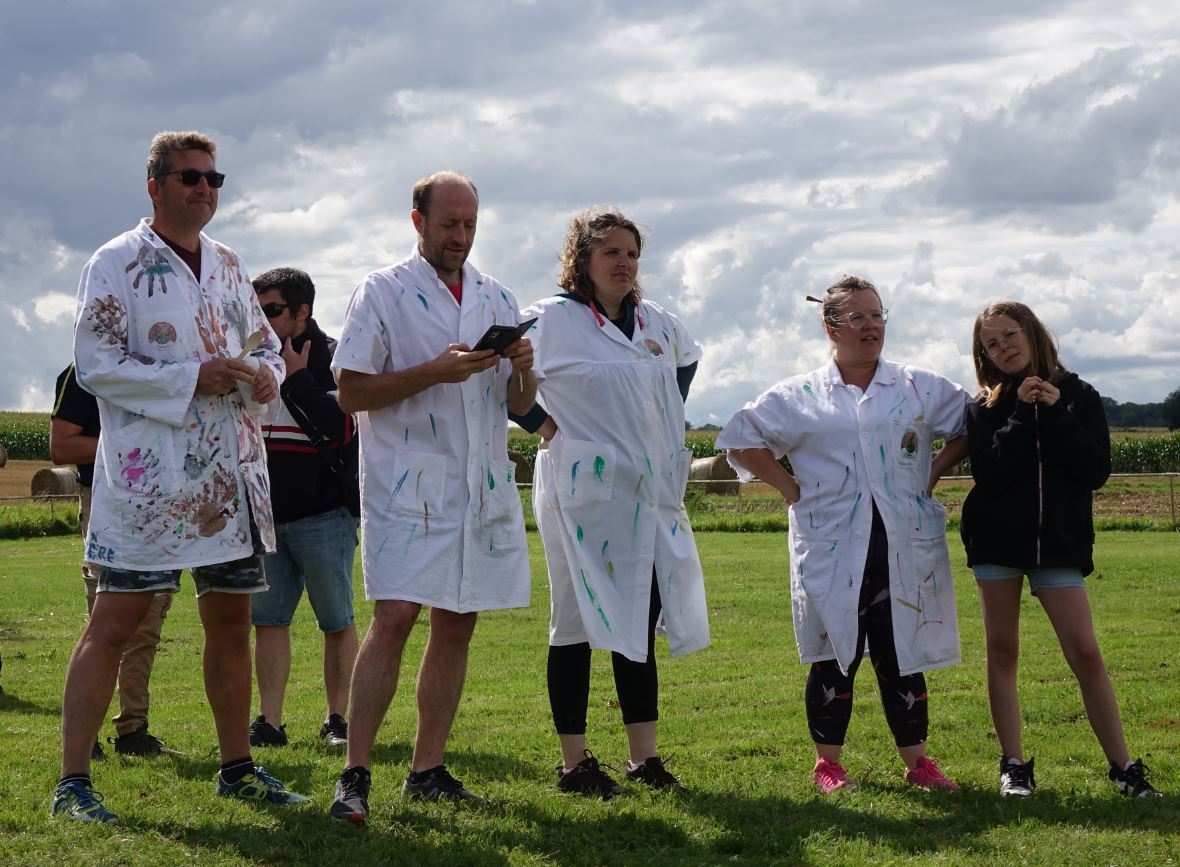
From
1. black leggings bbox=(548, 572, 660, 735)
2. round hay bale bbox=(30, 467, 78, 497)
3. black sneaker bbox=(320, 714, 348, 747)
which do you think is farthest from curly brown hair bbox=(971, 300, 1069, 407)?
round hay bale bbox=(30, 467, 78, 497)

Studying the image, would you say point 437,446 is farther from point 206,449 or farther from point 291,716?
point 291,716

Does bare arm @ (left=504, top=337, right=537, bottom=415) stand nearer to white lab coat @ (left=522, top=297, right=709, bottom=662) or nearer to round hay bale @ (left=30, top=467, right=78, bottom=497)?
white lab coat @ (left=522, top=297, right=709, bottom=662)

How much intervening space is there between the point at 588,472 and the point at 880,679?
1.52 metres

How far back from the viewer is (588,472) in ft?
17.8

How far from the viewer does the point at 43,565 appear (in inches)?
792

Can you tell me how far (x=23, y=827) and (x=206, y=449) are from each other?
1.42 metres

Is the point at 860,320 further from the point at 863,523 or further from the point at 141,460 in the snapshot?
the point at 141,460

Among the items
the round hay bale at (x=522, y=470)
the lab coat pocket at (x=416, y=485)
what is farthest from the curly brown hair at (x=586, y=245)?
the round hay bale at (x=522, y=470)

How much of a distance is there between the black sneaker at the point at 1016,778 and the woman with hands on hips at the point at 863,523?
22 cm

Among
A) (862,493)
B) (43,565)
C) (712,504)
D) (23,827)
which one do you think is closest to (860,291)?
(862,493)

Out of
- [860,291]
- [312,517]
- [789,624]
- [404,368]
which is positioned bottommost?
[789,624]

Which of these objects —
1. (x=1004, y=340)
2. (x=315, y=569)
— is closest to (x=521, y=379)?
(x=315, y=569)

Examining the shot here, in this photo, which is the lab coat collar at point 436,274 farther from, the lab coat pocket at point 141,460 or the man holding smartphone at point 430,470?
the lab coat pocket at point 141,460

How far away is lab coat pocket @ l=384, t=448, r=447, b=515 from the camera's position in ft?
15.9
